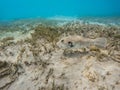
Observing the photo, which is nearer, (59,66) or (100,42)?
(59,66)

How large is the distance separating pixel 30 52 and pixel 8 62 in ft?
2.16

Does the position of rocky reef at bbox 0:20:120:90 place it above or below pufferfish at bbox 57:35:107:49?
below

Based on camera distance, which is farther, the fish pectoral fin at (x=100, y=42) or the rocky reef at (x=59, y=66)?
the fish pectoral fin at (x=100, y=42)

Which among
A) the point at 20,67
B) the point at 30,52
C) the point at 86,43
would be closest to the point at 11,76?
the point at 20,67

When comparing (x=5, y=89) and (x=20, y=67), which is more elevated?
(x=20, y=67)

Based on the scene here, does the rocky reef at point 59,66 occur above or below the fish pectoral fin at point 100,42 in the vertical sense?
below

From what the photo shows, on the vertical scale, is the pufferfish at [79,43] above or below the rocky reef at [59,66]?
above

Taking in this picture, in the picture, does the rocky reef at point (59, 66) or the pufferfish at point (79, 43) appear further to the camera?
the pufferfish at point (79, 43)

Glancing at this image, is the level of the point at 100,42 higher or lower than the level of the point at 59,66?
higher

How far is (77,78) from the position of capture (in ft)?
14.4

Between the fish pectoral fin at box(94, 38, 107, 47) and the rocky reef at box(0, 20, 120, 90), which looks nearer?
the rocky reef at box(0, 20, 120, 90)

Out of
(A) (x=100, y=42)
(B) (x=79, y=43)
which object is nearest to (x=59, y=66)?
(B) (x=79, y=43)

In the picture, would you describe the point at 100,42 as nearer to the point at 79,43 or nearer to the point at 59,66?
the point at 79,43

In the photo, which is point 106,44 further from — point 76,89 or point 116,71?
point 76,89
